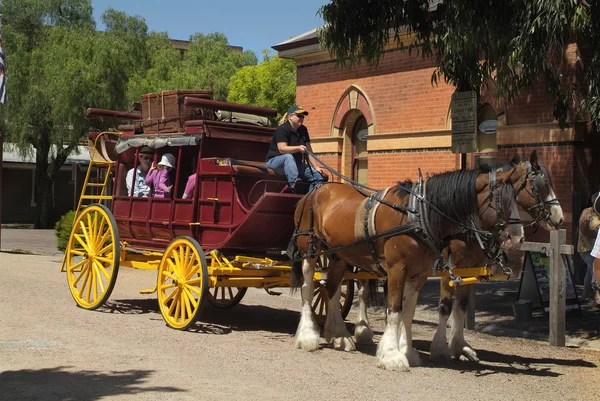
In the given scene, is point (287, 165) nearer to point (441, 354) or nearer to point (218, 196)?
point (218, 196)

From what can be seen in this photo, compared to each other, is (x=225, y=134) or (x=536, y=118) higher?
(x=536, y=118)

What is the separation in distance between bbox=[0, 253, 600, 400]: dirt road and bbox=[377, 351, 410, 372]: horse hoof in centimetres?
10

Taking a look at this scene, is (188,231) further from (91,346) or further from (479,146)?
(479,146)

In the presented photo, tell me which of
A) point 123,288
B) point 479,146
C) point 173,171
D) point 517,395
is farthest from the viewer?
point 479,146

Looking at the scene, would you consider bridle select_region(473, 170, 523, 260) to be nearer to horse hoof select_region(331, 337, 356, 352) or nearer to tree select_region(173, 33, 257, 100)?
horse hoof select_region(331, 337, 356, 352)

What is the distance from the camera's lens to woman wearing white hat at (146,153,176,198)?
10.5 metres

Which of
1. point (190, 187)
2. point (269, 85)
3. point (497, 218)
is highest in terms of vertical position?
point (269, 85)

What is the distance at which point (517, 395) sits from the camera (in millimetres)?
6676

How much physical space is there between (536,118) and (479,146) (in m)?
1.77

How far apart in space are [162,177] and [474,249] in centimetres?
438

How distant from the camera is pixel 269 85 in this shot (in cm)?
3672

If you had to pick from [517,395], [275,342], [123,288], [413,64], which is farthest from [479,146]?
[517,395]

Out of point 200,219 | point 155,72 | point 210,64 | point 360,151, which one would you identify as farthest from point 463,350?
point 210,64

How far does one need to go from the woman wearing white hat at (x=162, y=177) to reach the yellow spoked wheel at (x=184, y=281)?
101cm
